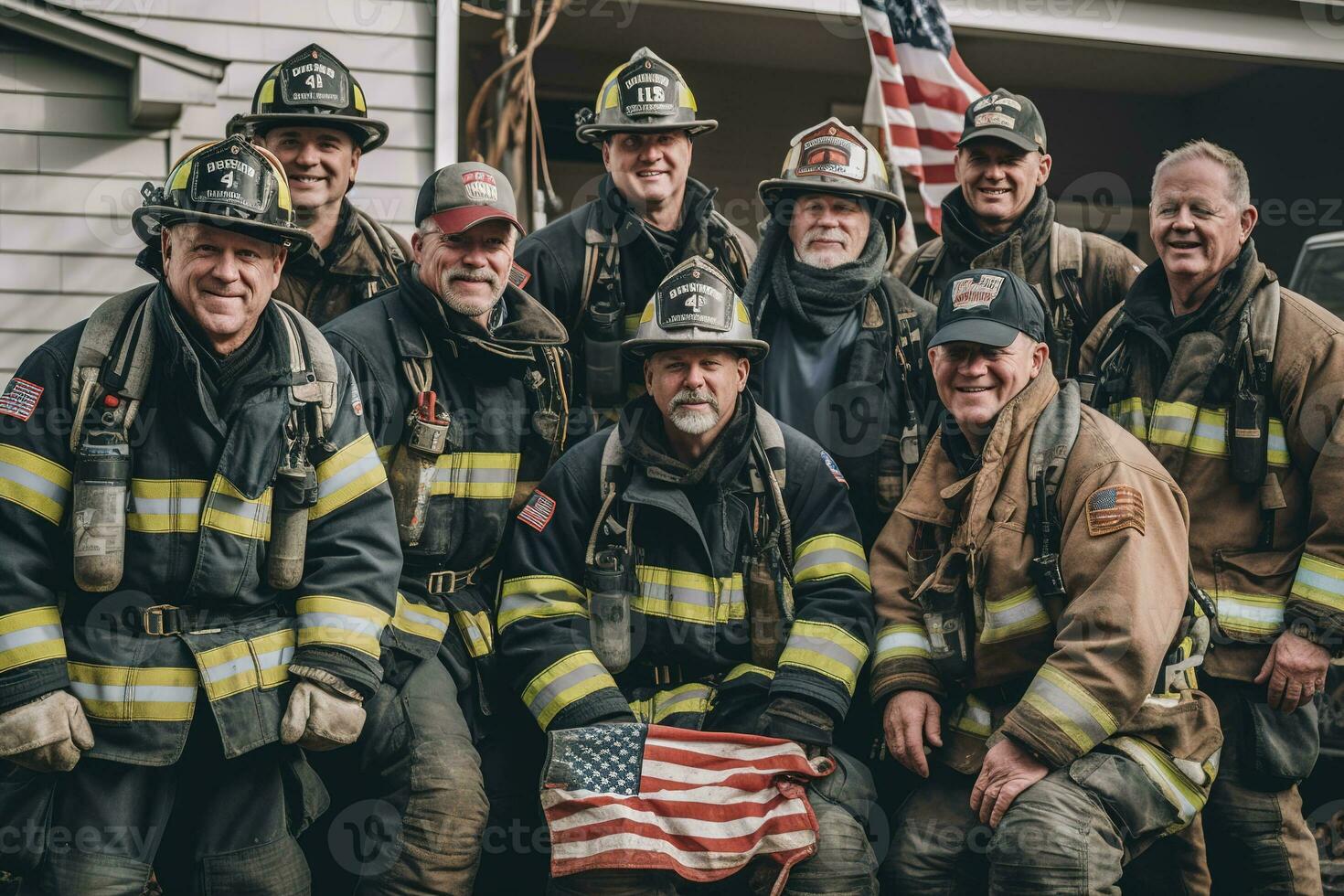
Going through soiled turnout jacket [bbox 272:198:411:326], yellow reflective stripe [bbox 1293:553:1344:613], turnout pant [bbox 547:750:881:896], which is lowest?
turnout pant [bbox 547:750:881:896]

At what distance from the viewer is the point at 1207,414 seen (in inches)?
167

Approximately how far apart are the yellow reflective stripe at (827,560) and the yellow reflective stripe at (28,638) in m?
2.19

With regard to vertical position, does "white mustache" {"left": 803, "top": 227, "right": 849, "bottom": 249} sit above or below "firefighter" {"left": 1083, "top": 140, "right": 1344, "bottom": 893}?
above

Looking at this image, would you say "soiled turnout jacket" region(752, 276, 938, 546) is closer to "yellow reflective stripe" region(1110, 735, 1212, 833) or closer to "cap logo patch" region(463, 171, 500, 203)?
"cap logo patch" region(463, 171, 500, 203)

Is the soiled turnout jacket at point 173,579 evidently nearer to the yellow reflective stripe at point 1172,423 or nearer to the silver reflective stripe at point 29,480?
the silver reflective stripe at point 29,480

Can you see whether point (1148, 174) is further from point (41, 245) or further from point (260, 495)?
point (260, 495)

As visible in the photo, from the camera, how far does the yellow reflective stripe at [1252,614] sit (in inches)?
161

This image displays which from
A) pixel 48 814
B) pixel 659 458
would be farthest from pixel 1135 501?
pixel 48 814

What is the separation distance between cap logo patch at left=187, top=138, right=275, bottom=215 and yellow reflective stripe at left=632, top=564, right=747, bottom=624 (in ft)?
5.35

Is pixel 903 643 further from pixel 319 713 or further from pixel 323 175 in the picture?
pixel 323 175

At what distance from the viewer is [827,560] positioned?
4102mm

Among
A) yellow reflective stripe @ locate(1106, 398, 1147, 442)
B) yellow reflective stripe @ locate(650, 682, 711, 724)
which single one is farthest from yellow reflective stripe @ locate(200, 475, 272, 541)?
yellow reflective stripe @ locate(1106, 398, 1147, 442)

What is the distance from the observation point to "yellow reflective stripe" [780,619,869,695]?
3.95 meters

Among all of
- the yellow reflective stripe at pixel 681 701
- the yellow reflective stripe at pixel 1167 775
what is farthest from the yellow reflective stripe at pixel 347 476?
the yellow reflective stripe at pixel 1167 775
